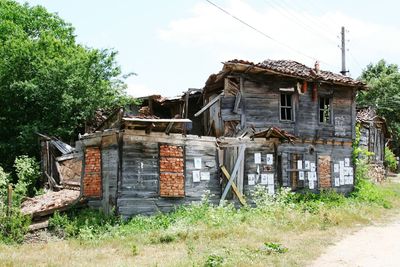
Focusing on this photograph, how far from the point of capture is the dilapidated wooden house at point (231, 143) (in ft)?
44.8

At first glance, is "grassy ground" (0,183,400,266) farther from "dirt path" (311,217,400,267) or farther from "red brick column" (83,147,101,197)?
"red brick column" (83,147,101,197)

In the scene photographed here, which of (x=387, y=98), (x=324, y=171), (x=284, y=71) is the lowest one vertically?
(x=324, y=171)

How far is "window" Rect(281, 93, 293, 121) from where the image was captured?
19891 mm

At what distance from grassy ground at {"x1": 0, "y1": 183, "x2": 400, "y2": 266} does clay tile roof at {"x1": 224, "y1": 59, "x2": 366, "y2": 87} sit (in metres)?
5.69

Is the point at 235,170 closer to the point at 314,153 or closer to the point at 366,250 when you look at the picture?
the point at 314,153

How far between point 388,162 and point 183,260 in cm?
3252

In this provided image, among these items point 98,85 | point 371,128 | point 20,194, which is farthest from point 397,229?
point 371,128

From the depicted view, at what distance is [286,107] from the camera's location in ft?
65.1

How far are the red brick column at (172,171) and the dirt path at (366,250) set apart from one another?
5489 mm

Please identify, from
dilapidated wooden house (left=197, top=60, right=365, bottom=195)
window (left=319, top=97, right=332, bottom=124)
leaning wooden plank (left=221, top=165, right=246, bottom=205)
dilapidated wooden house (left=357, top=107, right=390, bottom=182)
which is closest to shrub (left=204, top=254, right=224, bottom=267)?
leaning wooden plank (left=221, top=165, right=246, bottom=205)

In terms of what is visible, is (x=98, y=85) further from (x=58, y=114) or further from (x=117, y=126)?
(x=117, y=126)

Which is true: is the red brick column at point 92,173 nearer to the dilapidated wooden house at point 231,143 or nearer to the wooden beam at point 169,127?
the dilapidated wooden house at point 231,143

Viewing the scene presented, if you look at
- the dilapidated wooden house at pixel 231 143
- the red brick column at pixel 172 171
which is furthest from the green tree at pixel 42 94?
the red brick column at pixel 172 171

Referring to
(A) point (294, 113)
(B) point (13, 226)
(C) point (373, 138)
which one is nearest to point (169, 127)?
(B) point (13, 226)
